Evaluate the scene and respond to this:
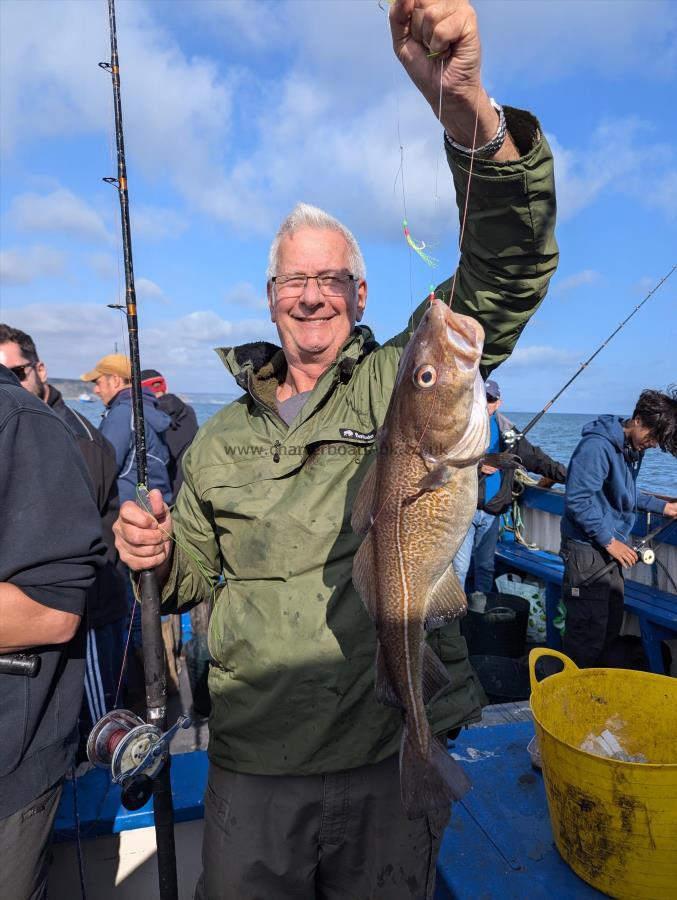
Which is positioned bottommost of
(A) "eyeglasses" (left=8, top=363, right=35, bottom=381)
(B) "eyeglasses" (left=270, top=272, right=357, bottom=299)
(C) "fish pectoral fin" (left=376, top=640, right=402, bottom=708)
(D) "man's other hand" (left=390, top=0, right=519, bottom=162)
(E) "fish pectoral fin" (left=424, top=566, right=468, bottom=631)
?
(C) "fish pectoral fin" (left=376, top=640, right=402, bottom=708)

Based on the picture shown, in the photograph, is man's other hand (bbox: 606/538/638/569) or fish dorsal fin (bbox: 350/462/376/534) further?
man's other hand (bbox: 606/538/638/569)

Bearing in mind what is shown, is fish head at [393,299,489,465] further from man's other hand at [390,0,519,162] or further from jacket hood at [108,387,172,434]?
jacket hood at [108,387,172,434]

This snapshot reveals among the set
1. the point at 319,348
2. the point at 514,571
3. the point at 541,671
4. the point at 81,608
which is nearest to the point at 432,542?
the point at 319,348

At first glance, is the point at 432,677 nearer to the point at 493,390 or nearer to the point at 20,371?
the point at 20,371

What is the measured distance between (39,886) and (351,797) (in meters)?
1.22

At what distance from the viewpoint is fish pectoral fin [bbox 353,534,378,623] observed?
6.45 ft

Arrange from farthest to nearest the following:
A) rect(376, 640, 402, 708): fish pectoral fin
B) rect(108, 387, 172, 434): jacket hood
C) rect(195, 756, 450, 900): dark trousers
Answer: rect(108, 387, 172, 434): jacket hood < rect(195, 756, 450, 900): dark trousers < rect(376, 640, 402, 708): fish pectoral fin

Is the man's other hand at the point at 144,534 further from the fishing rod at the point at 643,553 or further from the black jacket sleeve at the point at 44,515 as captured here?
the fishing rod at the point at 643,553

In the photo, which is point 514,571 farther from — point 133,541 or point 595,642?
point 133,541

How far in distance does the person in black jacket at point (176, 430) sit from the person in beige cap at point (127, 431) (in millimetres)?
392

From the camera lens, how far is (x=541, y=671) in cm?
625

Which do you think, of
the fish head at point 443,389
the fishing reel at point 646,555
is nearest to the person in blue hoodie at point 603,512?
the fishing reel at point 646,555

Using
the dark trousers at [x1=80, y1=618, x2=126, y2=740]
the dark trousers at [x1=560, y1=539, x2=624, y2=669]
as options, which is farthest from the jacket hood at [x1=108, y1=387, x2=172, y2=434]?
the dark trousers at [x1=560, y1=539, x2=624, y2=669]

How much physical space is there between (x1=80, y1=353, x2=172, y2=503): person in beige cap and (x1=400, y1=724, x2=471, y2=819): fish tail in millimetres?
4418
